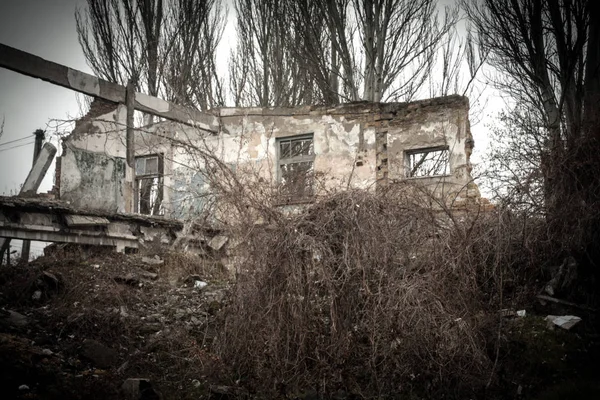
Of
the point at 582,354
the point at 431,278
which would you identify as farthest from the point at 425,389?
the point at 582,354

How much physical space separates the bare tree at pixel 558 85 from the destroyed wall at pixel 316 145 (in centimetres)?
146

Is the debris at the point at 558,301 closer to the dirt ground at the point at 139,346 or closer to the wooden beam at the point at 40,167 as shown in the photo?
the dirt ground at the point at 139,346

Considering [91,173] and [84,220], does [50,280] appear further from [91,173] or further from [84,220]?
[91,173]

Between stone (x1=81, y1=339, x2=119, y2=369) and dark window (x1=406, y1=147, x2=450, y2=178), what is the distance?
648 centimetres

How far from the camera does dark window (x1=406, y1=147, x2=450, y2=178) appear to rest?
10015mm

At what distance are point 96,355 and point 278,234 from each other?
2220 mm

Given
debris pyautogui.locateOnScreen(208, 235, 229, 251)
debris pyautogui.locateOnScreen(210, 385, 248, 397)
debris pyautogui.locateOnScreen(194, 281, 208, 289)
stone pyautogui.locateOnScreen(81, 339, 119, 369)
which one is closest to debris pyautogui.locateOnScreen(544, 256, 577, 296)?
debris pyautogui.locateOnScreen(210, 385, 248, 397)

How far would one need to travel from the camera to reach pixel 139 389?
4320mm

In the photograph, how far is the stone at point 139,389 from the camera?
429 cm

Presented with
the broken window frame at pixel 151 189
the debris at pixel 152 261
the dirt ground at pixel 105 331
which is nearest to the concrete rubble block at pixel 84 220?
the dirt ground at pixel 105 331

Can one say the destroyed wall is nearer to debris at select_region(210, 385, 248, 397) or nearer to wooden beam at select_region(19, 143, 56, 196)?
wooden beam at select_region(19, 143, 56, 196)

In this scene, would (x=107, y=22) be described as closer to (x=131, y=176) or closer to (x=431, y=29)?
(x=131, y=176)

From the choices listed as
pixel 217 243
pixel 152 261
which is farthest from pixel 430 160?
pixel 152 261

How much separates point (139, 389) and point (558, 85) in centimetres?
983
